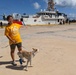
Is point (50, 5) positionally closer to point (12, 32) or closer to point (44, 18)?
point (44, 18)

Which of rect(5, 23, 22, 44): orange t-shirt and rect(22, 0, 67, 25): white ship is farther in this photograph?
rect(22, 0, 67, 25): white ship

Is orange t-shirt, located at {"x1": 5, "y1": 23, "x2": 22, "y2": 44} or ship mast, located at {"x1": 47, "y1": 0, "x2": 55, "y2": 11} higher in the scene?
ship mast, located at {"x1": 47, "y1": 0, "x2": 55, "y2": 11}

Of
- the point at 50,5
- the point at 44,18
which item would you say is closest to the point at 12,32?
the point at 44,18

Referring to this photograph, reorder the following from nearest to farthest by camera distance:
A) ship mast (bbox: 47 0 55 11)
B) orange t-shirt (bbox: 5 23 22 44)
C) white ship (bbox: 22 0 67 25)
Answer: orange t-shirt (bbox: 5 23 22 44) < white ship (bbox: 22 0 67 25) < ship mast (bbox: 47 0 55 11)

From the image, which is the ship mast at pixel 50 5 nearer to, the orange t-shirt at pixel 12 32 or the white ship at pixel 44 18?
the white ship at pixel 44 18

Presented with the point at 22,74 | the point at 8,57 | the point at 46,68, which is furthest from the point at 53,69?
the point at 8,57

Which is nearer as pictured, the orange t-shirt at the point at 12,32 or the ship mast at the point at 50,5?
the orange t-shirt at the point at 12,32

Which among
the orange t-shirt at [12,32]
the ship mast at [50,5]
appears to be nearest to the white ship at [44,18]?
the ship mast at [50,5]

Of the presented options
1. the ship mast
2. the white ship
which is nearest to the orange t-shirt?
the white ship

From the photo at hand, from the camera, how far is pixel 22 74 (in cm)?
766

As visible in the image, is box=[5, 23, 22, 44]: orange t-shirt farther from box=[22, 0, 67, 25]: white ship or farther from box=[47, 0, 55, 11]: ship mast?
box=[47, 0, 55, 11]: ship mast

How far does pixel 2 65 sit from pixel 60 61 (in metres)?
2.27

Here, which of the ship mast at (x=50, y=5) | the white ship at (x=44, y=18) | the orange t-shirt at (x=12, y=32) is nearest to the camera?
the orange t-shirt at (x=12, y=32)

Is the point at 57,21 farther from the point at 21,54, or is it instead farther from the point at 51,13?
the point at 21,54
